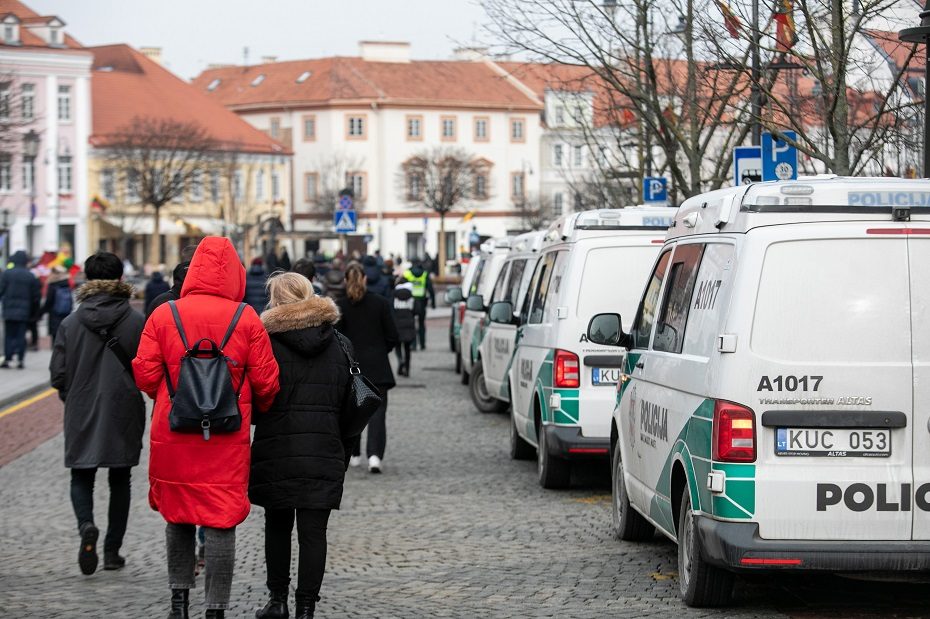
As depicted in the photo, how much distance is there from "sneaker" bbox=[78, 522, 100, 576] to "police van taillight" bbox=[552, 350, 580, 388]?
13.3ft

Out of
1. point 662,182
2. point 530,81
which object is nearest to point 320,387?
point 662,182

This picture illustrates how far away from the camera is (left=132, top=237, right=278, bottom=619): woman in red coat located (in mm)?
6801

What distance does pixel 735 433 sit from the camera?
7.00 meters

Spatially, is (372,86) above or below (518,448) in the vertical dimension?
→ above

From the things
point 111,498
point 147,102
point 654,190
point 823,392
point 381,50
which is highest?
point 381,50

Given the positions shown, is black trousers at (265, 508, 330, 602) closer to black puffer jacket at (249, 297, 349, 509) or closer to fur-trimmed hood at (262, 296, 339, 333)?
black puffer jacket at (249, 297, 349, 509)

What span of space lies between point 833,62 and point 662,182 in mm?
9128

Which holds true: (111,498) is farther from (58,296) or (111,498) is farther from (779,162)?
(58,296)

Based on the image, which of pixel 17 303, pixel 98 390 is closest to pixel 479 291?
pixel 17 303

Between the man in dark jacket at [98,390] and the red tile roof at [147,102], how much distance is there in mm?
73653

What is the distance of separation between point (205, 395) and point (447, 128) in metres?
99.7

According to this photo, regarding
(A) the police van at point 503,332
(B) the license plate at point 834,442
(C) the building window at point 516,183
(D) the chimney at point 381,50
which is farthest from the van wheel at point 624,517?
(D) the chimney at point 381,50

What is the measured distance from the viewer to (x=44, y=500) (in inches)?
480

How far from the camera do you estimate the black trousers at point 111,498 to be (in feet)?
29.6
